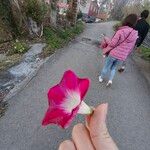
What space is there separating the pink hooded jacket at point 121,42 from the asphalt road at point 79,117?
0.92 m

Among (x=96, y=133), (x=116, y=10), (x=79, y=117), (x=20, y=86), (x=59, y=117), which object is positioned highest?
(x=59, y=117)

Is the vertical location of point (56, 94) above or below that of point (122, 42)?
above

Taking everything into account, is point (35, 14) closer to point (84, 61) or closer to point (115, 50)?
point (84, 61)

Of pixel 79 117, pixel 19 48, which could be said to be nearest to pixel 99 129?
pixel 79 117

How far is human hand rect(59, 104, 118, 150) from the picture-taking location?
5.54ft

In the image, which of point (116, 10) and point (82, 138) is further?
point (116, 10)

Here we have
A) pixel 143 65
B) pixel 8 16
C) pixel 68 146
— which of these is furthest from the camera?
pixel 8 16

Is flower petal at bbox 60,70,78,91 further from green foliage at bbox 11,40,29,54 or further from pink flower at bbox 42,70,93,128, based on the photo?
green foliage at bbox 11,40,29,54

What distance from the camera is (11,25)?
42.8 feet

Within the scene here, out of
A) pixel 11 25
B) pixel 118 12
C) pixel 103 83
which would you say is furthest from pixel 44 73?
pixel 118 12

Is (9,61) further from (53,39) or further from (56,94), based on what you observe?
(56,94)

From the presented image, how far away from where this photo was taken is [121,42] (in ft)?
24.9

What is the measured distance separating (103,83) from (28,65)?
6.79 feet

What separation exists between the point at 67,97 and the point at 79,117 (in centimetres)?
455
